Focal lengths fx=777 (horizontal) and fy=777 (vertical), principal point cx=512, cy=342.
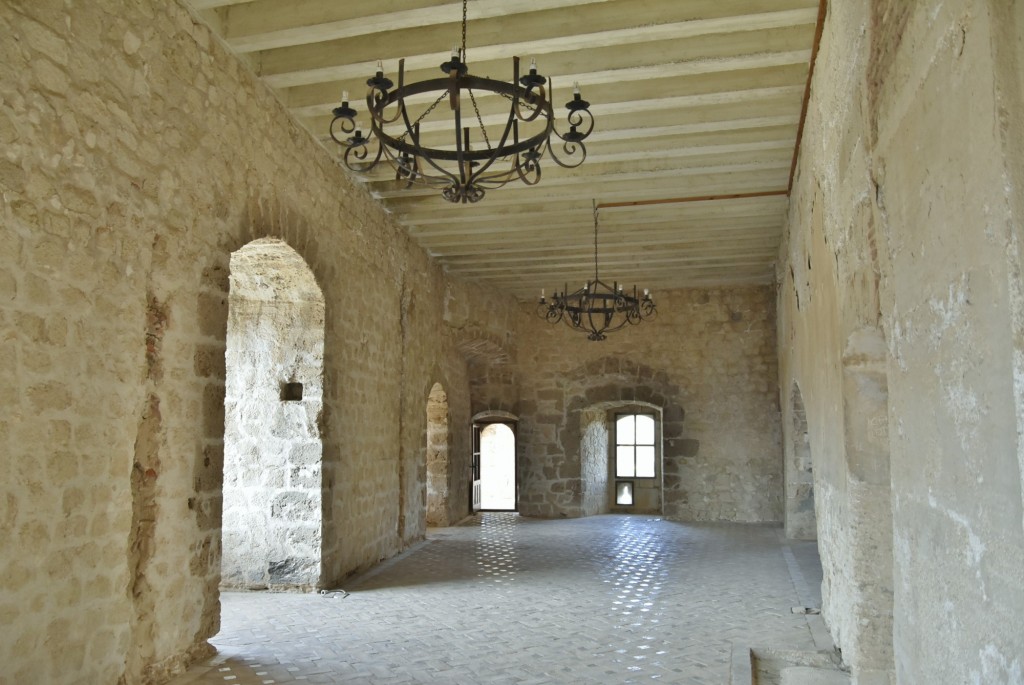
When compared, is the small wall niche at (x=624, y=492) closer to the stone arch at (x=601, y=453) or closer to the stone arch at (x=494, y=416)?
the stone arch at (x=601, y=453)

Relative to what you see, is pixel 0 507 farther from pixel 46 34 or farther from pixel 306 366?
pixel 306 366

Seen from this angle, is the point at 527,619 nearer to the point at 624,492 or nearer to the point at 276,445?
the point at 276,445

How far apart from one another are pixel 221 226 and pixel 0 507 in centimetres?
203

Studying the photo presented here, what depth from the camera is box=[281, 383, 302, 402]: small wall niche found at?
233 inches

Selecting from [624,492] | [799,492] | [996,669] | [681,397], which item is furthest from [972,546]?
[624,492]

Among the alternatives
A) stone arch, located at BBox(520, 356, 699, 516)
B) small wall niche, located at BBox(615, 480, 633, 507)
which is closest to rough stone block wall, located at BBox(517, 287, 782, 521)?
stone arch, located at BBox(520, 356, 699, 516)

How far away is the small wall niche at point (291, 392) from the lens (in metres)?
5.91

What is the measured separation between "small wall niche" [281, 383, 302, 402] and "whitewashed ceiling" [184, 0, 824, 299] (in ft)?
6.17

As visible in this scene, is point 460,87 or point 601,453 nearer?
point 460,87

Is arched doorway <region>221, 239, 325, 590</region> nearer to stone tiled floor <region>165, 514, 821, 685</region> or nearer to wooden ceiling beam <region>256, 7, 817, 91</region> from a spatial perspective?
stone tiled floor <region>165, 514, 821, 685</region>

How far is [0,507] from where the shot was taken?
2779mm

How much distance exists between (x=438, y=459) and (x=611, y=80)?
6.79 m

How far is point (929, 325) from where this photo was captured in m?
2.04

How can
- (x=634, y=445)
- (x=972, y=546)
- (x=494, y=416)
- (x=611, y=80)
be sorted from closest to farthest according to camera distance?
(x=972, y=546)
(x=611, y=80)
(x=494, y=416)
(x=634, y=445)
